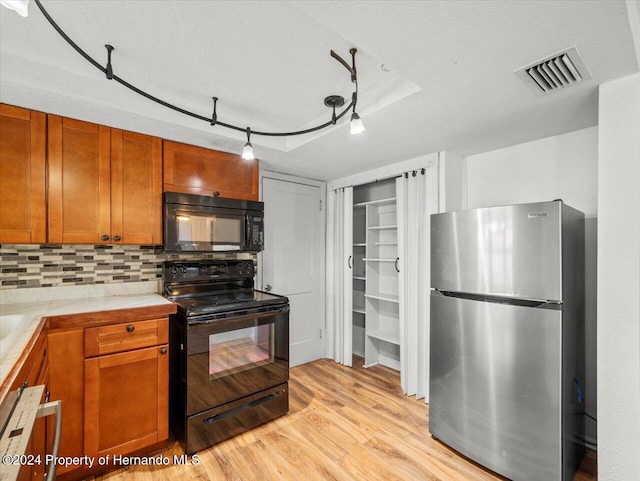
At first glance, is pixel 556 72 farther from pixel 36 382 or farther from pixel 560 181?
pixel 36 382

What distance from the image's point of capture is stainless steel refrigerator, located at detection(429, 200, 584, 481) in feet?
5.49

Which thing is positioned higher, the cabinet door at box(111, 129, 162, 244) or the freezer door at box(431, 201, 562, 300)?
the cabinet door at box(111, 129, 162, 244)

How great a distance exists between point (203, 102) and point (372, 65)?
111 centimetres

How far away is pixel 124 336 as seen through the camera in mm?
1905

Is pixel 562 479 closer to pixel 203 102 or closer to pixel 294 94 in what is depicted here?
pixel 294 94

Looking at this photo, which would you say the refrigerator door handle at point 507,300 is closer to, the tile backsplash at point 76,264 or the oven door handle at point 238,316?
the oven door handle at point 238,316

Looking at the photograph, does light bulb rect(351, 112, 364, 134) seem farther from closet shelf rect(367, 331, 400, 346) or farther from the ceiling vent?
closet shelf rect(367, 331, 400, 346)

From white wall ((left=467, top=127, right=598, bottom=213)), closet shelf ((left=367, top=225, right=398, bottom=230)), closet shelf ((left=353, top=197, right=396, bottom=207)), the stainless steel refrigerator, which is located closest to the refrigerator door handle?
the stainless steel refrigerator

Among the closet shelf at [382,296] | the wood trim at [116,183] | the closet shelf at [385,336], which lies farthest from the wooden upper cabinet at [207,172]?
the closet shelf at [385,336]

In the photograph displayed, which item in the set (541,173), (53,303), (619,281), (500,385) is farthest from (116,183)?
(541,173)

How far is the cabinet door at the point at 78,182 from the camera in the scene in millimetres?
1973

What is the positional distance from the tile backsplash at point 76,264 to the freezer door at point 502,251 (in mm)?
2120

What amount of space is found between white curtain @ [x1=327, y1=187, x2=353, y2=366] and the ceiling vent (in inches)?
82.7

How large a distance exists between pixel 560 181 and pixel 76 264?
356 cm
